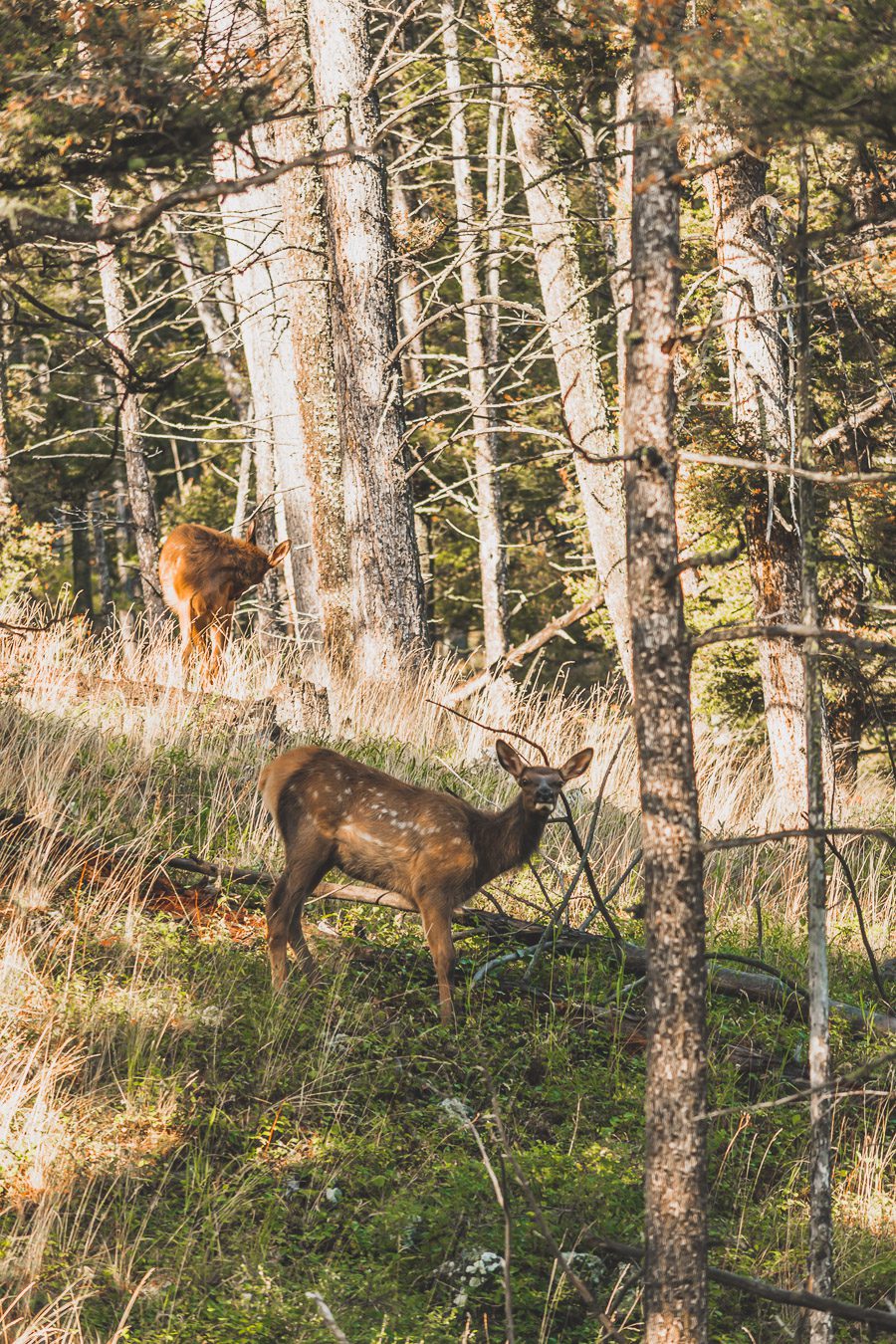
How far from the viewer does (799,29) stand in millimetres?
4367

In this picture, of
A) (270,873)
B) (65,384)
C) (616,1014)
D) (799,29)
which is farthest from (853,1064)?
(65,384)

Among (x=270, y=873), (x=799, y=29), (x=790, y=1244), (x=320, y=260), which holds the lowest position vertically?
(x=790, y=1244)

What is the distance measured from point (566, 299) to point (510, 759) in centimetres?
793

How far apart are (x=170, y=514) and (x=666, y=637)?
30.9 m

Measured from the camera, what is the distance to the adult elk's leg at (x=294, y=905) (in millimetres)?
6633

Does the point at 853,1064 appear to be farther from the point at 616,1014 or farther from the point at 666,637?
the point at 666,637

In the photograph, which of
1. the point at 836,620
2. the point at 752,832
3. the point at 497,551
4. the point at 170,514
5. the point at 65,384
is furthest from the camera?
the point at 170,514

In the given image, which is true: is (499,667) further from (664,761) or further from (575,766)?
(664,761)

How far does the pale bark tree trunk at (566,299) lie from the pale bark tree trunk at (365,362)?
1.90m

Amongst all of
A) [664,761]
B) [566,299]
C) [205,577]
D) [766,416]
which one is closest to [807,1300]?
[664,761]

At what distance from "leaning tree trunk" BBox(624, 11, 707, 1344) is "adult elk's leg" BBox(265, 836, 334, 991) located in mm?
2965

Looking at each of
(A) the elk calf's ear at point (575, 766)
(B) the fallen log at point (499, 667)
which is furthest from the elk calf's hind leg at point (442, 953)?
(B) the fallen log at point (499, 667)

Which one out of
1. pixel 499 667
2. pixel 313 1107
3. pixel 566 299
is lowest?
pixel 313 1107

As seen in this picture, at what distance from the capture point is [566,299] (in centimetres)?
1359
